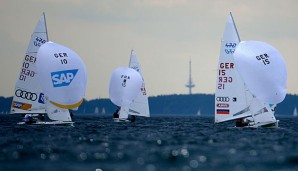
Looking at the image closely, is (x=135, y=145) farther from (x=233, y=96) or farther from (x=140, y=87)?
(x=140, y=87)

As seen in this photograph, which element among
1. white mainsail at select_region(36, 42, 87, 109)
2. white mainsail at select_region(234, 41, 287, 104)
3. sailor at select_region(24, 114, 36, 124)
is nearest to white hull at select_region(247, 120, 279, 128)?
white mainsail at select_region(234, 41, 287, 104)

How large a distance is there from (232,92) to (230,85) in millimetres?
529

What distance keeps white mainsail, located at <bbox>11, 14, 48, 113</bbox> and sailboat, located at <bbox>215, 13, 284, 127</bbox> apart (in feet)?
47.6

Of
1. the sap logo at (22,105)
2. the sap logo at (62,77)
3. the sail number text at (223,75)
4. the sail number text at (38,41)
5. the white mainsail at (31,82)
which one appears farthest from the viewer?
the sap logo at (22,105)

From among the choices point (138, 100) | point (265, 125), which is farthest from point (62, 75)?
point (138, 100)

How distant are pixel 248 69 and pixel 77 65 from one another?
11941 millimetres

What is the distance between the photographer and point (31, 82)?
5775cm

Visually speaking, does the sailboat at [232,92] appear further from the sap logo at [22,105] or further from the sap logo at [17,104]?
the sap logo at [17,104]

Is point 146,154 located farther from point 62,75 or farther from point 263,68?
point 62,75

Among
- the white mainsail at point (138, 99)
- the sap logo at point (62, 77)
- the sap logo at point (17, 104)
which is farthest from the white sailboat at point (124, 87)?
the sap logo at point (62, 77)

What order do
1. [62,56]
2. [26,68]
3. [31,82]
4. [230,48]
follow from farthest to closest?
[31,82] → [26,68] → [230,48] → [62,56]

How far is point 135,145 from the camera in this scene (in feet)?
115

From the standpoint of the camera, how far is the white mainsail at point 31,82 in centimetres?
5722

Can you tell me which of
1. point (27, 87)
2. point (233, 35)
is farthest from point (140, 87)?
point (233, 35)
